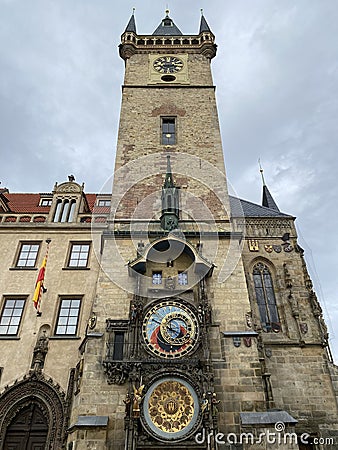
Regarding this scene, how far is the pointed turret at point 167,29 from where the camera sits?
24.3 m

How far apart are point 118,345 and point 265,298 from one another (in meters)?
5.58

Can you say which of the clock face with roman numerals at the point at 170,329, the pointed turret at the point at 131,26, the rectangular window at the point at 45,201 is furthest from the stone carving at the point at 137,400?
the pointed turret at the point at 131,26

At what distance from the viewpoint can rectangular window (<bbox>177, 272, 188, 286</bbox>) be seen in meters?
11.5

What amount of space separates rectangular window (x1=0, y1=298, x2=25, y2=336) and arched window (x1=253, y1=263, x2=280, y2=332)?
8001 mm

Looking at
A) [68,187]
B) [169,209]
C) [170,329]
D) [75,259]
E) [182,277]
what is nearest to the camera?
[170,329]

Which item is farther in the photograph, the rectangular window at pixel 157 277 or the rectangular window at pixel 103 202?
the rectangular window at pixel 103 202

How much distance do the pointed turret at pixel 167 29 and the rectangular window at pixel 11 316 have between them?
63.2 feet

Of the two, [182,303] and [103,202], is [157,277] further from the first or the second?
[103,202]

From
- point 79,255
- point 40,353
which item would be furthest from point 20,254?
point 40,353

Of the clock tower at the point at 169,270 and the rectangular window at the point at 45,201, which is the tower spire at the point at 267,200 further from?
the rectangular window at the point at 45,201

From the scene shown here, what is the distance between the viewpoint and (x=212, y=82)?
19.7 meters

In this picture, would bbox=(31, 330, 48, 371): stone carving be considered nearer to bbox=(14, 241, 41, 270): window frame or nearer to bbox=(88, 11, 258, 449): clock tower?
bbox=(88, 11, 258, 449): clock tower

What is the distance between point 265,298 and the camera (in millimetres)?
12961

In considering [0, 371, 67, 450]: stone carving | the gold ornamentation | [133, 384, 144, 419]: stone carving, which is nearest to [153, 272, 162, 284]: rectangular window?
the gold ornamentation
